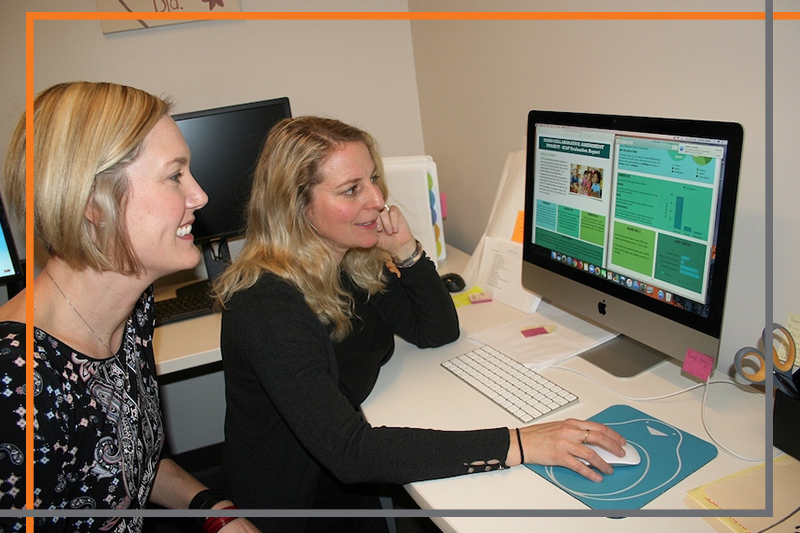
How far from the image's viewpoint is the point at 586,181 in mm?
1275

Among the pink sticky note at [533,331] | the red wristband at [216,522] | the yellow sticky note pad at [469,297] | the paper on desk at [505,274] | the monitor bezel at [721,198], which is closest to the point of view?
the monitor bezel at [721,198]

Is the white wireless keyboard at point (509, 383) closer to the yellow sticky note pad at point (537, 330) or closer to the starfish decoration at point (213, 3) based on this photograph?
the yellow sticky note pad at point (537, 330)

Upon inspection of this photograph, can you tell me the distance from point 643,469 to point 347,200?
2.49 ft

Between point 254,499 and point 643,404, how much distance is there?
2.55 ft

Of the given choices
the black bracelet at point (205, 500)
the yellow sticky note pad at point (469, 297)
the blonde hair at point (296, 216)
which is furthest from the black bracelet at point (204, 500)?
the yellow sticky note pad at point (469, 297)

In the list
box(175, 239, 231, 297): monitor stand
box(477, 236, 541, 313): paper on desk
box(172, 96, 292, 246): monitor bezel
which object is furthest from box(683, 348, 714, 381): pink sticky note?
box(175, 239, 231, 297): monitor stand

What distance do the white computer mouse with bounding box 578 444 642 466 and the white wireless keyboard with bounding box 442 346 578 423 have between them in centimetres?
15

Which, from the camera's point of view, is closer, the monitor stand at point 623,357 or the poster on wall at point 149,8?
the monitor stand at point 623,357

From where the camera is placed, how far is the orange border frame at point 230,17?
92 centimetres

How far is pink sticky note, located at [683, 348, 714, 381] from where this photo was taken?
1111 millimetres

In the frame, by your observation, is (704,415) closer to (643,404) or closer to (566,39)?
(643,404)

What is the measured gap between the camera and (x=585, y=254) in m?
1.32

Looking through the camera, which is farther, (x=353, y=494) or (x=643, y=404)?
(x=353, y=494)

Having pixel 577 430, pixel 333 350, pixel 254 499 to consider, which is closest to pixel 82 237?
pixel 333 350
